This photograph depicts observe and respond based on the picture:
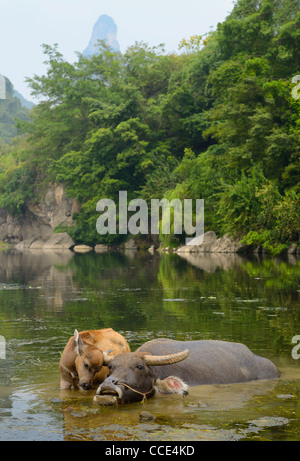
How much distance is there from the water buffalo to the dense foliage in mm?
24446

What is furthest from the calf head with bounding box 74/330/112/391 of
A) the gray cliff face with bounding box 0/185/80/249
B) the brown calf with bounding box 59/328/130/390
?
the gray cliff face with bounding box 0/185/80/249

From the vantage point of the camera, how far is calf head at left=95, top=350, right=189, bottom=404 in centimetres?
667

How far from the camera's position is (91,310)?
1436cm

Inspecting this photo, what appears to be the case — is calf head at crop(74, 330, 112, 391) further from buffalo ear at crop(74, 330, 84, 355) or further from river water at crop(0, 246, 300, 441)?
river water at crop(0, 246, 300, 441)

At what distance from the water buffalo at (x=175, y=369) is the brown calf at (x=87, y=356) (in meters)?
0.19

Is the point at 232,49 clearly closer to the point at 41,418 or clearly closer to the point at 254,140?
the point at 254,140

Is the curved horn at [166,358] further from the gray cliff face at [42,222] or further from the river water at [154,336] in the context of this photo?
the gray cliff face at [42,222]

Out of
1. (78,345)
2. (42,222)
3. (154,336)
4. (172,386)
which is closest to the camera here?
(172,386)

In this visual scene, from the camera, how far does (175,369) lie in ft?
24.6

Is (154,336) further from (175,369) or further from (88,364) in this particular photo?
(88,364)

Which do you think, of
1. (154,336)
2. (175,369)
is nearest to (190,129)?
(154,336)

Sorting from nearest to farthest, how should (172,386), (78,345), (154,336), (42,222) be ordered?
(172,386)
(78,345)
(154,336)
(42,222)

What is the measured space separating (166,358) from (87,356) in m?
0.95
